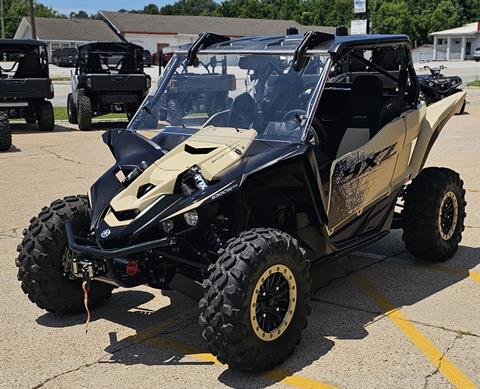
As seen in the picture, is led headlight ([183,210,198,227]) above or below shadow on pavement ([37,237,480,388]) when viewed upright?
above

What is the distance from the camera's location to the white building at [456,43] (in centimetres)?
8012

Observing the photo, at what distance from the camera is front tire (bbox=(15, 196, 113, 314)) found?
463 cm

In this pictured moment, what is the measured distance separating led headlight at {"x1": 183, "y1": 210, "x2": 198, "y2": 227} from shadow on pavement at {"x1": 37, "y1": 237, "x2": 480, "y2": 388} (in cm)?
85

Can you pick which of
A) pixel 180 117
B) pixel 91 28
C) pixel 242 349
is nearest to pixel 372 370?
pixel 242 349

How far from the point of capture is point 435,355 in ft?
14.2

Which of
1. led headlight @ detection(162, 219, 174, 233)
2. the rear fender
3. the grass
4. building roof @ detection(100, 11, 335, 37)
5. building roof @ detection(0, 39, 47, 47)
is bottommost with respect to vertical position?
the grass

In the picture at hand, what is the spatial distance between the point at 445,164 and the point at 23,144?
900 centimetres

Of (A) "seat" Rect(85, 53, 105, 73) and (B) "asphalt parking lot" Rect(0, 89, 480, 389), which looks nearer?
(B) "asphalt parking lot" Rect(0, 89, 480, 389)

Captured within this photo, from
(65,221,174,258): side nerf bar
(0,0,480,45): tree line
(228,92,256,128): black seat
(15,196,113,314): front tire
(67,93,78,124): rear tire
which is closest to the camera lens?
(65,221,174,258): side nerf bar

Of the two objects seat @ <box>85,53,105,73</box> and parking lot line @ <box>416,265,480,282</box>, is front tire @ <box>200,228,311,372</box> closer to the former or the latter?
parking lot line @ <box>416,265,480,282</box>

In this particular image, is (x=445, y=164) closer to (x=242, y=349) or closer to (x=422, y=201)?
(x=422, y=201)

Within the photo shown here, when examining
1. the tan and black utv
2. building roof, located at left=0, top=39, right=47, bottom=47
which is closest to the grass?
building roof, located at left=0, top=39, right=47, bottom=47

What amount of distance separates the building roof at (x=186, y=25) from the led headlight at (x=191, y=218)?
71.9 meters

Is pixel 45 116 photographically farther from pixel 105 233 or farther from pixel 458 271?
pixel 105 233
